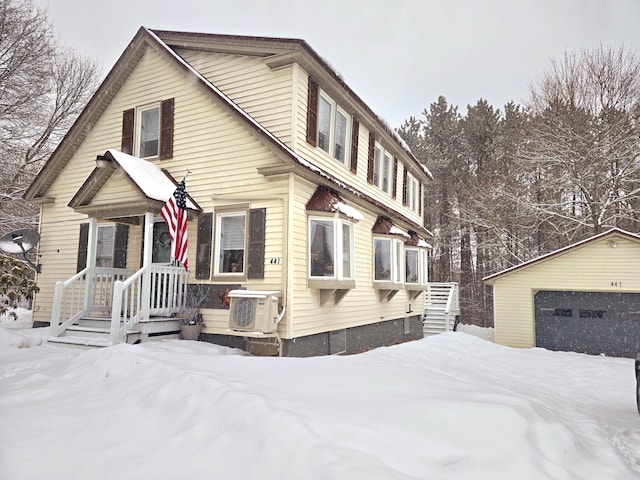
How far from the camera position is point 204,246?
942 cm

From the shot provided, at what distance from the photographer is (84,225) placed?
1105cm

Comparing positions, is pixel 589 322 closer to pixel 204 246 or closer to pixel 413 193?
pixel 413 193

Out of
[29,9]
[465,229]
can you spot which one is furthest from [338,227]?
[465,229]

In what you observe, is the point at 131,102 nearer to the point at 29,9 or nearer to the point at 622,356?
the point at 29,9

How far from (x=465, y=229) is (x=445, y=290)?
979 cm

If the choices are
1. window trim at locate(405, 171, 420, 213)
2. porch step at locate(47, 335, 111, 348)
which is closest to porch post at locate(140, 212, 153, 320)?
porch step at locate(47, 335, 111, 348)

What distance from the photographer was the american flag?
27.1 feet

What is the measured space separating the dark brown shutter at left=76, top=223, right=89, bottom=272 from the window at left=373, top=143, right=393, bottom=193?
28.5ft

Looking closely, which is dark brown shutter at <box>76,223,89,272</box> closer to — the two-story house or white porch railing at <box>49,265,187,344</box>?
the two-story house

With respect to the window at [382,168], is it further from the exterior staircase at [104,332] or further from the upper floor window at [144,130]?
the exterior staircase at [104,332]

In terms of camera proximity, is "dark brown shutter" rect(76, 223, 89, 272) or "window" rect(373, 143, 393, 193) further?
"window" rect(373, 143, 393, 193)

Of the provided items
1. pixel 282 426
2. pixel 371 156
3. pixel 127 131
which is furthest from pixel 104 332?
pixel 371 156

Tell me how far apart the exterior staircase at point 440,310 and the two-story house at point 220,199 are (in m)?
8.00

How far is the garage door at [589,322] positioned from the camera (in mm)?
14367
